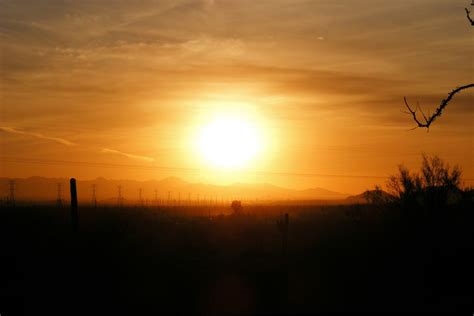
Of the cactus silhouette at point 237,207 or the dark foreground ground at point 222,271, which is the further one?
the cactus silhouette at point 237,207

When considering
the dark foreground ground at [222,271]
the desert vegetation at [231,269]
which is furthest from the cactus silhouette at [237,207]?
the dark foreground ground at [222,271]

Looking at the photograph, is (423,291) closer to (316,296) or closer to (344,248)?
(316,296)

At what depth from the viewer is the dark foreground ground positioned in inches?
624

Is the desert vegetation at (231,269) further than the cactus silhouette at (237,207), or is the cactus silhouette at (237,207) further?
the cactus silhouette at (237,207)

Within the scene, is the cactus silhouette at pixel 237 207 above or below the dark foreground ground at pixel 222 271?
above

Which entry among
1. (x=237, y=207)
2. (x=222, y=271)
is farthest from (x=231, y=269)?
(x=237, y=207)

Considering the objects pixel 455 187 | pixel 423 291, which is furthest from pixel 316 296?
pixel 455 187

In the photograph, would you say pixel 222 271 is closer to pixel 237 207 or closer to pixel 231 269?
pixel 231 269

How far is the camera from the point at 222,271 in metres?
20.4

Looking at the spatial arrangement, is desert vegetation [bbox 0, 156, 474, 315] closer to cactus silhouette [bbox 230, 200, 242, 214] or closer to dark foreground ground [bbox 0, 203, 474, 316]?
Result: dark foreground ground [bbox 0, 203, 474, 316]

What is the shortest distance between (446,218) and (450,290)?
9.21m

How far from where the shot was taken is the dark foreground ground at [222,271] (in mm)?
15844

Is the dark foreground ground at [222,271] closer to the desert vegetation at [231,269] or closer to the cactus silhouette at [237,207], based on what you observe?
the desert vegetation at [231,269]

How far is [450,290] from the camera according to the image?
18766 millimetres
